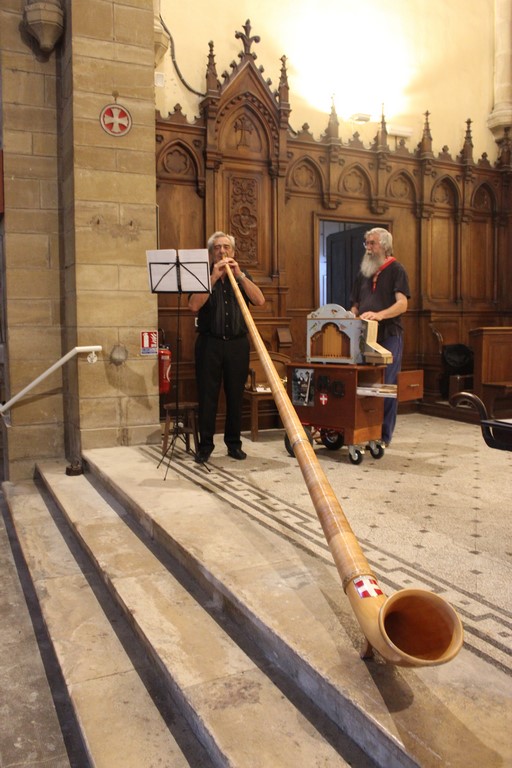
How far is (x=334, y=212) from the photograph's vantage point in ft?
23.9

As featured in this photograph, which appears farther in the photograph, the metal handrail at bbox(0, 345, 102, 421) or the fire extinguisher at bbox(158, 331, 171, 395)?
the fire extinguisher at bbox(158, 331, 171, 395)

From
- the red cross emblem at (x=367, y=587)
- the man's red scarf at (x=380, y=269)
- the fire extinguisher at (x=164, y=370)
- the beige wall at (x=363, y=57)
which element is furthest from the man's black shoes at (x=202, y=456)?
the beige wall at (x=363, y=57)

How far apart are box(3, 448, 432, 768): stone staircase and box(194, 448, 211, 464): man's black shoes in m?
0.87

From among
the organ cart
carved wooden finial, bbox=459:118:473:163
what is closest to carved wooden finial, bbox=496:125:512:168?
carved wooden finial, bbox=459:118:473:163

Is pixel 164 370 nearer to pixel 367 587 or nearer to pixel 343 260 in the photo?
pixel 343 260

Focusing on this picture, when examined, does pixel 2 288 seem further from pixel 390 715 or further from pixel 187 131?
pixel 390 715

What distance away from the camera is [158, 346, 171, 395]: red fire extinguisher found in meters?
5.83

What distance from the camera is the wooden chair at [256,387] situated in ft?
18.8

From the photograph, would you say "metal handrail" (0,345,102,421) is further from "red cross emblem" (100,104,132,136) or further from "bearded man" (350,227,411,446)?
"bearded man" (350,227,411,446)

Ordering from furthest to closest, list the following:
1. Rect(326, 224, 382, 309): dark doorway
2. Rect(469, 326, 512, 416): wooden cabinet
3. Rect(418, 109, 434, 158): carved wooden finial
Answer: Rect(326, 224, 382, 309): dark doorway → Rect(418, 109, 434, 158): carved wooden finial → Rect(469, 326, 512, 416): wooden cabinet

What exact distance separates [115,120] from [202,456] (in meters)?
2.86

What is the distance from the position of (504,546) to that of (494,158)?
7026 millimetres

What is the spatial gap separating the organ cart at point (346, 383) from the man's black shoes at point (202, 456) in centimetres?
64

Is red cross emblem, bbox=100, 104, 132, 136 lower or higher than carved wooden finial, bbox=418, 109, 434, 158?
lower
